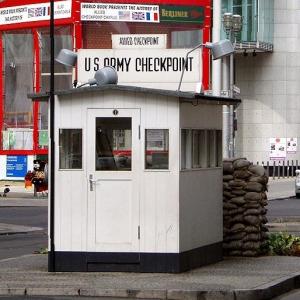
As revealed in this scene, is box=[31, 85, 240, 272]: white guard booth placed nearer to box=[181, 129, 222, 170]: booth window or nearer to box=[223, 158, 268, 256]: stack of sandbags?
box=[181, 129, 222, 170]: booth window

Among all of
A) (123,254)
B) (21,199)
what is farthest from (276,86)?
(123,254)

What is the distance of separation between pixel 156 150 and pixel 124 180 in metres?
0.58

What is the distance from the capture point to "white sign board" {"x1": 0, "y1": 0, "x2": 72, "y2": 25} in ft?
169

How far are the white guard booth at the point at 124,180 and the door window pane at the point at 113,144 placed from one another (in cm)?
1

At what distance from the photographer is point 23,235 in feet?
74.4

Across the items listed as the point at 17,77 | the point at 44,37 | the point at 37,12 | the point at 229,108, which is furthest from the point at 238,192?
the point at 17,77

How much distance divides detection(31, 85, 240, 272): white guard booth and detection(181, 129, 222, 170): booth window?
0.13 ft

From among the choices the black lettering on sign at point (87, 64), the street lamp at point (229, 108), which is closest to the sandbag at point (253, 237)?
the black lettering on sign at point (87, 64)

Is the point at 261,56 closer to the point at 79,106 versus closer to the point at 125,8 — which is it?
the point at 125,8

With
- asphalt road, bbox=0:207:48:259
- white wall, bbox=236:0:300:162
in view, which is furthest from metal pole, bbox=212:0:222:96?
white wall, bbox=236:0:300:162

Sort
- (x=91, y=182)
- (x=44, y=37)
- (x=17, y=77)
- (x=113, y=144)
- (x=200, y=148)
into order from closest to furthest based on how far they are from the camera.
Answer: (x=91, y=182), (x=113, y=144), (x=200, y=148), (x=44, y=37), (x=17, y=77)

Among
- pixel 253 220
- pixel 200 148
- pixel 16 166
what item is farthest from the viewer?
pixel 16 166

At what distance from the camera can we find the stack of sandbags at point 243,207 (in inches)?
580

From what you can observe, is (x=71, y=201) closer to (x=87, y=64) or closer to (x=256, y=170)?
(x=256, y=170)
